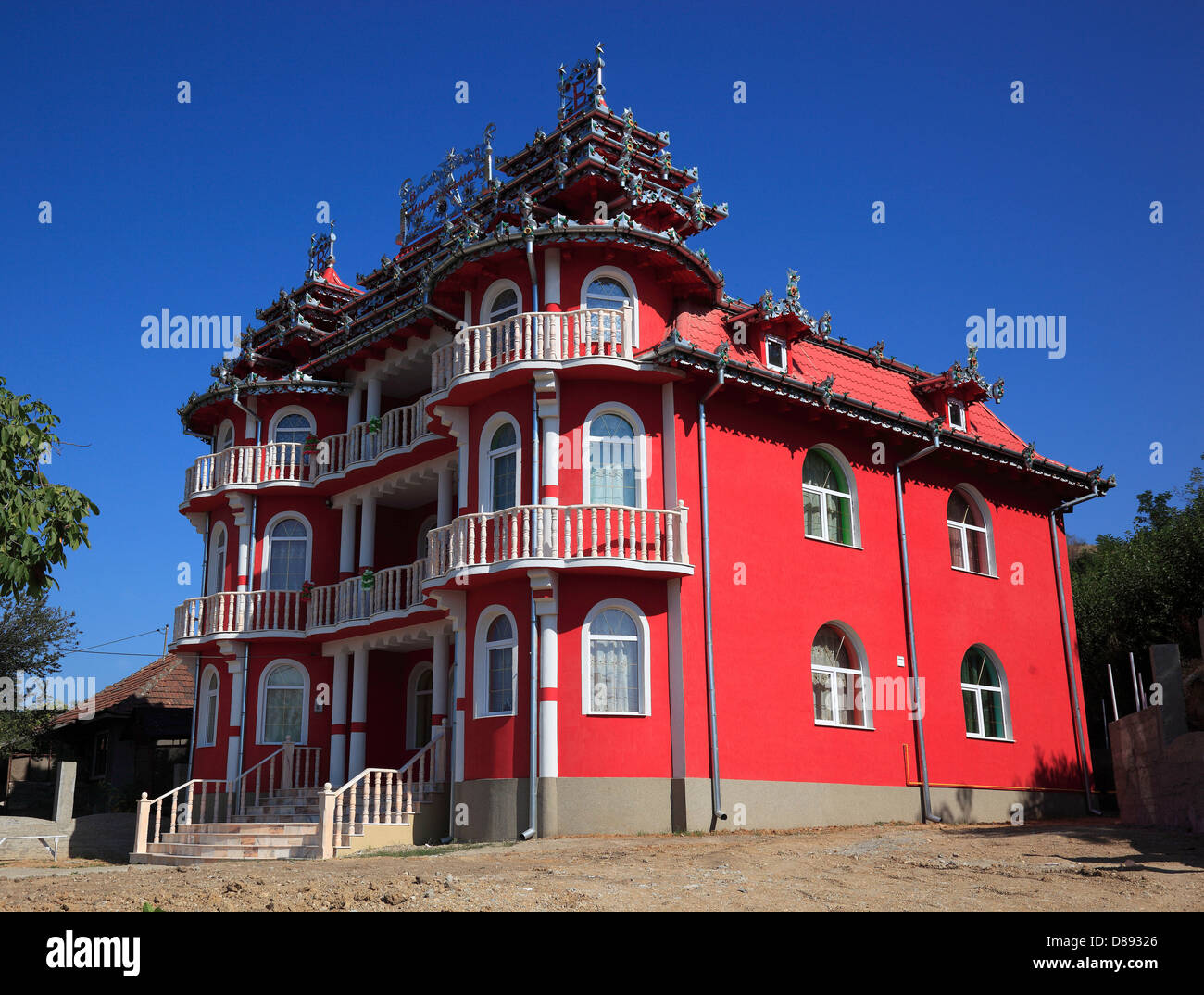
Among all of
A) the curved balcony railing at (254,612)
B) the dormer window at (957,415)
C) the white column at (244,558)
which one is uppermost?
the dormer window at (957,415)

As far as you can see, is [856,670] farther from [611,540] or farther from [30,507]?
[30,507]

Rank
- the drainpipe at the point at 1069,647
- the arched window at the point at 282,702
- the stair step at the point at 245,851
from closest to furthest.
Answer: the stair step at the point at 245,851 → the arched window at the point at 282,702 → the drainpipe at the point at 1069,647

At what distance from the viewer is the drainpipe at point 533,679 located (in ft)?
58.4

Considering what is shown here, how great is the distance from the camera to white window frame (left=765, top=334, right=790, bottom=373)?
22.7 m

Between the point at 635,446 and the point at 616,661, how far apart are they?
3885 millimetres

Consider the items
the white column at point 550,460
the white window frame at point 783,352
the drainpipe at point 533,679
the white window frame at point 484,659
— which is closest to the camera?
the drainpipe at point 533,679

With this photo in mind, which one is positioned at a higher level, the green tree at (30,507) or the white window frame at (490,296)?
the white window frame at (490,296)

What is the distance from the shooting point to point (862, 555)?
22781mm

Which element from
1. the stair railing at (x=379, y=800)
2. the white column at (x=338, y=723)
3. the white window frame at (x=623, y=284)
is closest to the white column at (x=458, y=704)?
the stair railing at (x=379, y=800)

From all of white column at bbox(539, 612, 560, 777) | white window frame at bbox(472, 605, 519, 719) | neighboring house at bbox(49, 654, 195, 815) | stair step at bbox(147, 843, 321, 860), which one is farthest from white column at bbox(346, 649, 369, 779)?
neighboring house at bbox(49, 654, 195, 815)

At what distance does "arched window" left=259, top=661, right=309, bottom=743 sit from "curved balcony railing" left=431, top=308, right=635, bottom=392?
382 inches

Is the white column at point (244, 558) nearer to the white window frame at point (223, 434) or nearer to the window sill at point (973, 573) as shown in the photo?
the white window frame at point (223, 434)

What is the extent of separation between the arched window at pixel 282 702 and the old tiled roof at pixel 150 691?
8.77 metres

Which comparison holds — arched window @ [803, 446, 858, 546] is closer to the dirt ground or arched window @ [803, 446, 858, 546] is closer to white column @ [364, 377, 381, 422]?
the dirt ground
